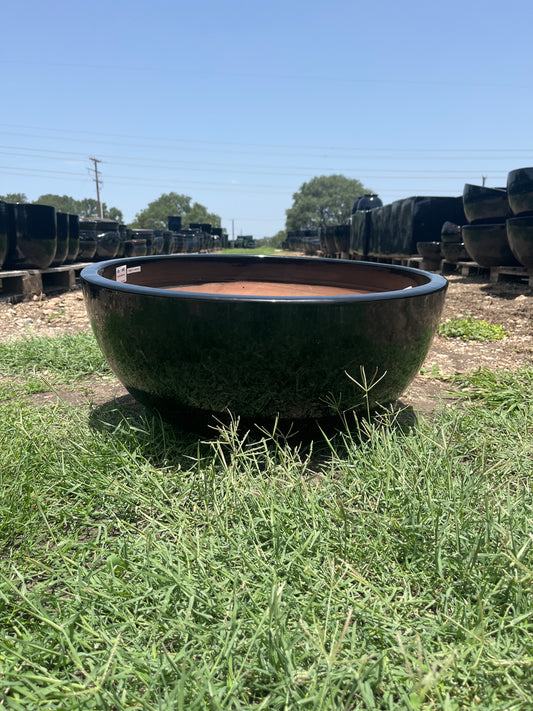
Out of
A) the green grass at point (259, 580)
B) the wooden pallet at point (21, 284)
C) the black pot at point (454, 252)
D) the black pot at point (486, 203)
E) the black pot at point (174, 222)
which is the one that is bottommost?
the green grass at point (259, 580)

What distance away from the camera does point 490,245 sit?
6719 mm

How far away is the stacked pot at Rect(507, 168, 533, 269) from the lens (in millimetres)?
5606

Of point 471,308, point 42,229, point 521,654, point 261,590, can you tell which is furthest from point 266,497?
point 42,229

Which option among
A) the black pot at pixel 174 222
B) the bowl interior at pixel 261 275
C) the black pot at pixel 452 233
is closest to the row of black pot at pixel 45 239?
the bowl interior at pixel 261 275

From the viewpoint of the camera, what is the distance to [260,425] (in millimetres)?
1735

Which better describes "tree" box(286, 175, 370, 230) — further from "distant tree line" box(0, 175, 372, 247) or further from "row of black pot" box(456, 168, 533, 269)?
"row of black pot" box(456, 168, 533, 269)

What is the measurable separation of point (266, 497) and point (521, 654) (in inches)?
26.6

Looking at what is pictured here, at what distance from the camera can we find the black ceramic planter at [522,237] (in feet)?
18.3

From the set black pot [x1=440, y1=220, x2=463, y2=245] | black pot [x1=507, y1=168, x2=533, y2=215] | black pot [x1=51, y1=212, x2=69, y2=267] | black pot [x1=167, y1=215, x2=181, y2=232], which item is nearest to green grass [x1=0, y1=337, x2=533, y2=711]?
black pot [x1=507, y1=168, x2=533, y2=215]

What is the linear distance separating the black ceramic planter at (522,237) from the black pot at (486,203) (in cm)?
105

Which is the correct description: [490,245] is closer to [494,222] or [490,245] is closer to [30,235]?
[494,222]

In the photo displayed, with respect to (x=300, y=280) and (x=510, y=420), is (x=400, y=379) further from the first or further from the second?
(x=300, y=280)

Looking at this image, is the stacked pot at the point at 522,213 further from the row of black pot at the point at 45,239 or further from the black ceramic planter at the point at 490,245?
the row of black pot at the point at 45,239

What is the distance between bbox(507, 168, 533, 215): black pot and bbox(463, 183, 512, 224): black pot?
83 centimetres
